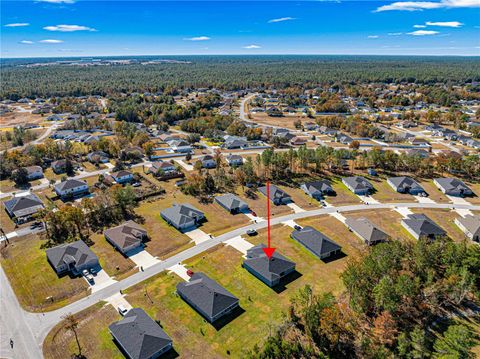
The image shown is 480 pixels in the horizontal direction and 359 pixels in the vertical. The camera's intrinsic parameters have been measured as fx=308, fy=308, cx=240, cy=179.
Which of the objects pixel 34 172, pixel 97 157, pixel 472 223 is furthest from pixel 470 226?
pixel 34 172

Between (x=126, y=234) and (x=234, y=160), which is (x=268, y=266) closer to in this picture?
(x=126, y=234)

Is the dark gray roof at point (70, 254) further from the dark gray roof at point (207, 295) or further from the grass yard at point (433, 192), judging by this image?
the grass yard at point (433, 192)

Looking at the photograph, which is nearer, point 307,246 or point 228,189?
point 307,246

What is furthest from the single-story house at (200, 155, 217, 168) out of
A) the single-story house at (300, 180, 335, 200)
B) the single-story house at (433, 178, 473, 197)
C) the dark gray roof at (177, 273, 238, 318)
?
the single-story house at (433, 178, 473, 197)

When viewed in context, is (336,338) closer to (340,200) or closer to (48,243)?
(340,200)

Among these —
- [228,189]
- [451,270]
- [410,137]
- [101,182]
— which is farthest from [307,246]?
[410,137]

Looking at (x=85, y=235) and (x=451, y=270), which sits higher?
(x=451, y=270)

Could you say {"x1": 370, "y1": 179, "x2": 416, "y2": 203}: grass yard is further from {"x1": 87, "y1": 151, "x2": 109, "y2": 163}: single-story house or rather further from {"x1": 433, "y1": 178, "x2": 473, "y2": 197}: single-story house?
{"x1": 87, "y1": 151, "x2": 109, "y2": 163}: single-story house
